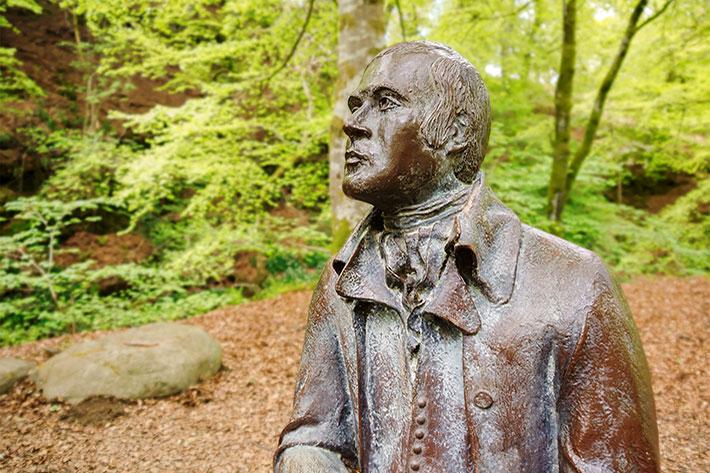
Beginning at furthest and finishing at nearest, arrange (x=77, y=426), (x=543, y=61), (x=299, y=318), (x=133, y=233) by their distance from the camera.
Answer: (x=133, y=233)
(x=543, y=61)
(x=299, y=318)
(x=77, y=426)

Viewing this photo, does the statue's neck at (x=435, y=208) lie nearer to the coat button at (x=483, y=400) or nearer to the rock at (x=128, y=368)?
the coat button at (x=483, y=400)

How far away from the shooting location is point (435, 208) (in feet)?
5.01

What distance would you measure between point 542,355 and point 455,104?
0.70 meters

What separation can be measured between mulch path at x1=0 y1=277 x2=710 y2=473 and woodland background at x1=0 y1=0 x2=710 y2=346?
6.25 ft

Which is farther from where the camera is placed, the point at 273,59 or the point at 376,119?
the point at 273,59

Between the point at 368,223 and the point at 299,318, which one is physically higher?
the point at 368,223

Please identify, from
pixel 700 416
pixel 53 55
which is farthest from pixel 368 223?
pixel 53 55

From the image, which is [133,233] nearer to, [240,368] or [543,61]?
[240,368]

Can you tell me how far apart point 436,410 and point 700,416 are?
5.21m

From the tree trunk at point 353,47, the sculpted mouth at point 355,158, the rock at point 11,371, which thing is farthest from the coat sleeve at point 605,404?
the rock at point 11,371

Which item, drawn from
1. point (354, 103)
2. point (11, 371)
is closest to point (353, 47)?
point (354, 103)

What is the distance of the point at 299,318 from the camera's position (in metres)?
8.41

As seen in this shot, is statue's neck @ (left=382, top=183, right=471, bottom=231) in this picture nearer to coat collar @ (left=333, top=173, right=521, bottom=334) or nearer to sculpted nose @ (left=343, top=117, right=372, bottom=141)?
coat collar @ (left=333, top=173, right=521, bottom=334)

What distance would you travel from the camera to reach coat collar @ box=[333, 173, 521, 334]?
139 cm
